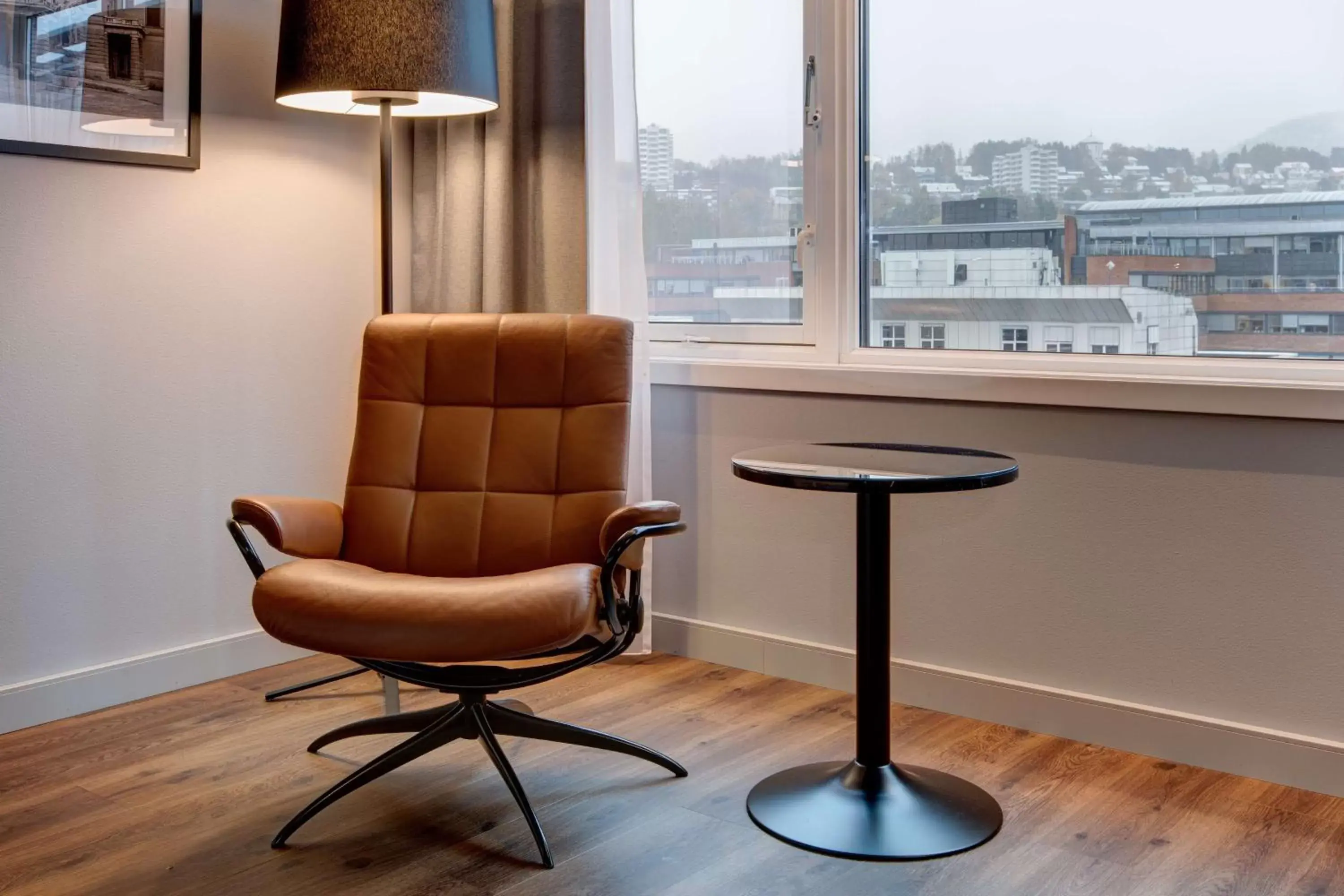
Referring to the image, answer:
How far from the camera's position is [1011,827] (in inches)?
89.5

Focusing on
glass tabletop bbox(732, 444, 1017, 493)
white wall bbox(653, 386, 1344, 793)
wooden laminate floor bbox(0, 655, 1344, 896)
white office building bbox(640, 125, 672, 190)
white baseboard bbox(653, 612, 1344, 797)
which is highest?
white office building bbox(640, 125, 672, 190)

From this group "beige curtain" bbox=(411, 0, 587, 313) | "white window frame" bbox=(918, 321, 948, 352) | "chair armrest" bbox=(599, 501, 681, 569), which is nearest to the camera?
"chair armrest" bbox=(599, 501, 681, 569)

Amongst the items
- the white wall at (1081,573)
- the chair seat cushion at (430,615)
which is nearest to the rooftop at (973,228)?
the white wall at (1081,573)

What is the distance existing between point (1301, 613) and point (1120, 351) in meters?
0.63

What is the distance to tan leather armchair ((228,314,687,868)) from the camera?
226cm

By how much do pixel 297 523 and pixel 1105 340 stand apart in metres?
1.71

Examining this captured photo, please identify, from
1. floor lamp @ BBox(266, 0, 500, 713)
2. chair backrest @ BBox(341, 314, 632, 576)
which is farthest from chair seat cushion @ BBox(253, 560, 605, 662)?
floor lamp @ BBox(266, 0, 500, 713)

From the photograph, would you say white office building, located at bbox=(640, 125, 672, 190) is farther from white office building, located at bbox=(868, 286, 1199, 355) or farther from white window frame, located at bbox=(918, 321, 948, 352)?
white window frame, located at bbox=(918, 321, 948, 352)

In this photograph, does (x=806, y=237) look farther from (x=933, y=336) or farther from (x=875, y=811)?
(x=875, y=811)

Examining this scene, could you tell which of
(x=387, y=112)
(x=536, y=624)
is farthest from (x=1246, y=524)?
(x=387, y=112)

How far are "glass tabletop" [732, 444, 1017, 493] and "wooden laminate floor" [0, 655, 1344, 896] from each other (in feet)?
2.10

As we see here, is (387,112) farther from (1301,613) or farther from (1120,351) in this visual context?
(1301,613)

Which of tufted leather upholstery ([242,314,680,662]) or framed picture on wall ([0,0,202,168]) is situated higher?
framed picture on wall ([0,0,202,168])

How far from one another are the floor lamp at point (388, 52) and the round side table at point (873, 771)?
1003mm
